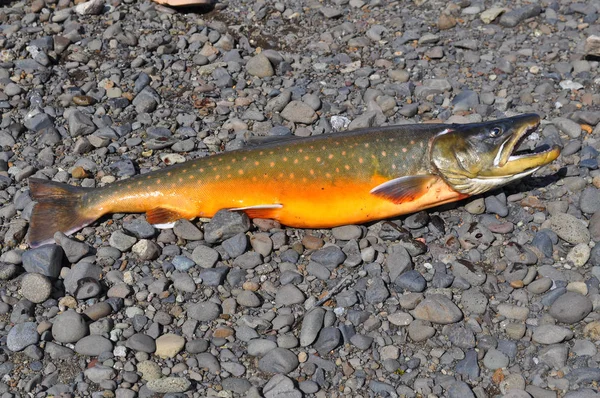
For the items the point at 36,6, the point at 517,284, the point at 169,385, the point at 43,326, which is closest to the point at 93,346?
the point at 43,326

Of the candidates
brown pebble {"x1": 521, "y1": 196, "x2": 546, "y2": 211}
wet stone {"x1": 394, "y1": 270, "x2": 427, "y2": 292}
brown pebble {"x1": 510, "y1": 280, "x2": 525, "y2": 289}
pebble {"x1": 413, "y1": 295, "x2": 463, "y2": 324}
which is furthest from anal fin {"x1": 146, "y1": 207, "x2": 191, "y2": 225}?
brown pebble {"x1": 521, "y1": 196, "x2": 546, "y2": 211}

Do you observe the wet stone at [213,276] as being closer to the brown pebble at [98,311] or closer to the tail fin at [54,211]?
the brown pebble at [98,311]

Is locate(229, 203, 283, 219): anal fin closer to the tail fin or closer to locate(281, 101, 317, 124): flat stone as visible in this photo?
the tail fin

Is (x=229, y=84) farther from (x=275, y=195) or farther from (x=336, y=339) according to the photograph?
(x=336, y=339)

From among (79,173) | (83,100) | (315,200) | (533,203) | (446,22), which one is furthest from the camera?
(446,22)

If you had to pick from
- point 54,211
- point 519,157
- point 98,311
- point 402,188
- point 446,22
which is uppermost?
point 519,157

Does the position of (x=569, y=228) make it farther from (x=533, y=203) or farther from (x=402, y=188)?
(x=402, y=188)

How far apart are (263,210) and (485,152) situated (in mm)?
1784

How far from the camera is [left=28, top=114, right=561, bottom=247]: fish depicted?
18.8 feet

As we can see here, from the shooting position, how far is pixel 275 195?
5.79 m

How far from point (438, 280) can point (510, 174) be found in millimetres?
1077

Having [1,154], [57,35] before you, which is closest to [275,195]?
[1,154]

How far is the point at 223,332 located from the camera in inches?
199

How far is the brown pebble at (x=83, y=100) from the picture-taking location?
7.64 m
